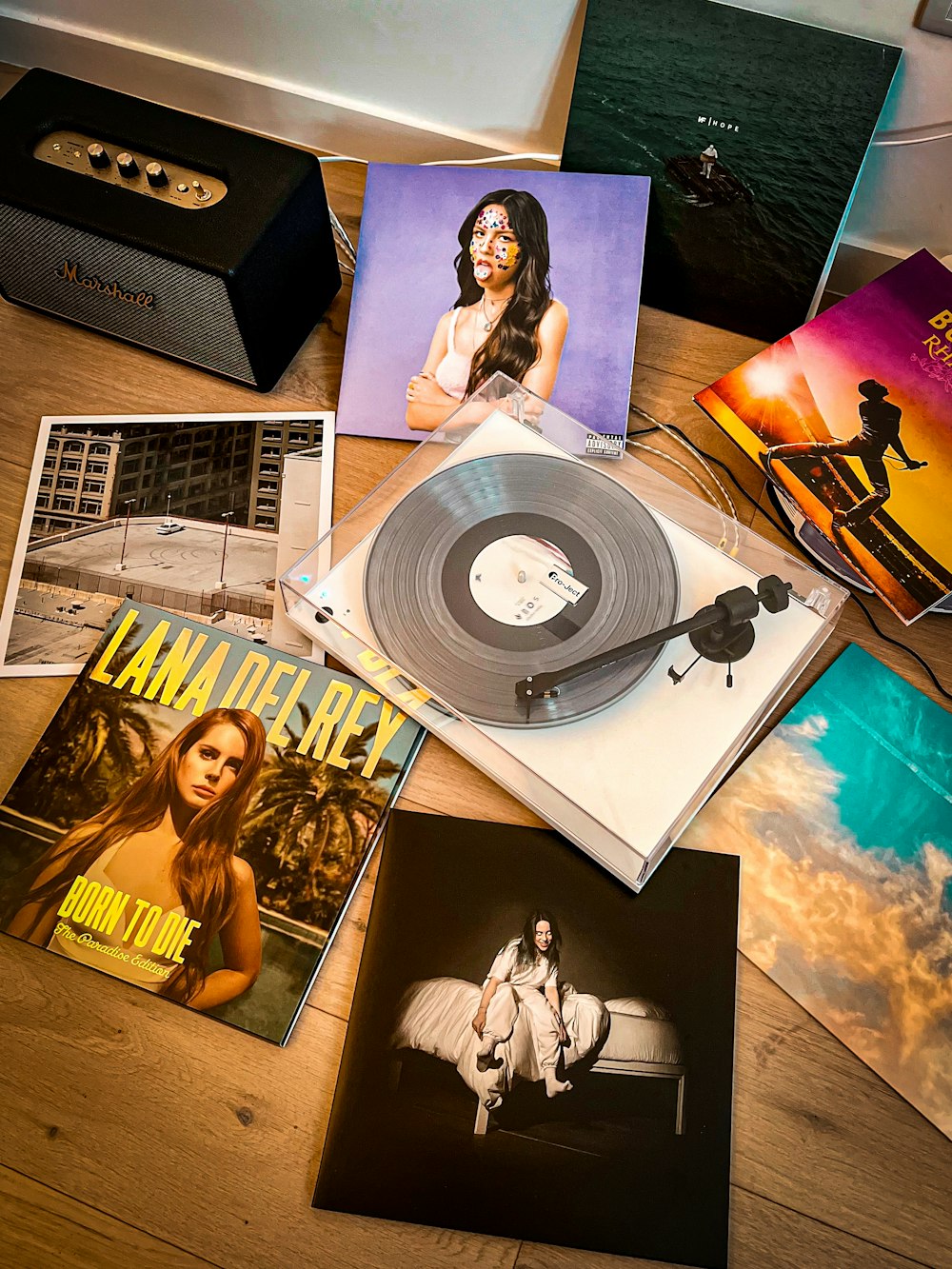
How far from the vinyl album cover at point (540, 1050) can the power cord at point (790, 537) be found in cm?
25

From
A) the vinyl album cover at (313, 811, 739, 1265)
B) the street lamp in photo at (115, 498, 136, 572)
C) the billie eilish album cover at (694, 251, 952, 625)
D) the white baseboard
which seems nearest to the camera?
the vinyl album cover at (313, 811, 739, 1265)

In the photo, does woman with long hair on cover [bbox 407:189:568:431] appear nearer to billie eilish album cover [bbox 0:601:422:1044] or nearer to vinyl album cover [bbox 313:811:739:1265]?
billie eilish album cover [bbox 0:601:422:1044]

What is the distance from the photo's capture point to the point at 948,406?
2.65ft

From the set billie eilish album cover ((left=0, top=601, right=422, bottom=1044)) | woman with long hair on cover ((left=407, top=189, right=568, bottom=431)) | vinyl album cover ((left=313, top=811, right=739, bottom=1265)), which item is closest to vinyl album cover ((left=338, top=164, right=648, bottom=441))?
woman with long hair on cover ((left=407, top=189, right=568, bottom=431))

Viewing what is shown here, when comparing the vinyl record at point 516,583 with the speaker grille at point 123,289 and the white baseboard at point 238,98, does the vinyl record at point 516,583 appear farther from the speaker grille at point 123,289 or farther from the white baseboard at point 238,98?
the white baseboard at point 238,98

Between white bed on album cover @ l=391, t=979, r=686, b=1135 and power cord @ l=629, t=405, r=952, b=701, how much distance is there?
1.21ft

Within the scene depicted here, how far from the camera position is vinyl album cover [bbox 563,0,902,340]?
0.85 meters

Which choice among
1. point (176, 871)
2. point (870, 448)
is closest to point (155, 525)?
point (176, 871)

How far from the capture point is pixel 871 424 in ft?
2.67

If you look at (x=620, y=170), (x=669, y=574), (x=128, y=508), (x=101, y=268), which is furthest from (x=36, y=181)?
(x=669, y=574)

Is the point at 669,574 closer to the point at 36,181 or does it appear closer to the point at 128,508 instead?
the point at 128,508

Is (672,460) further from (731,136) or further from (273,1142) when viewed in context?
(273,1142)

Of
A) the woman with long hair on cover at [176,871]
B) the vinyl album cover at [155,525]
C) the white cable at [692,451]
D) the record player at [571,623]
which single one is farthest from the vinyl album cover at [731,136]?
the woman with long hair on cover at [176,871]

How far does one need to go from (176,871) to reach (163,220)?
0.56 metres
